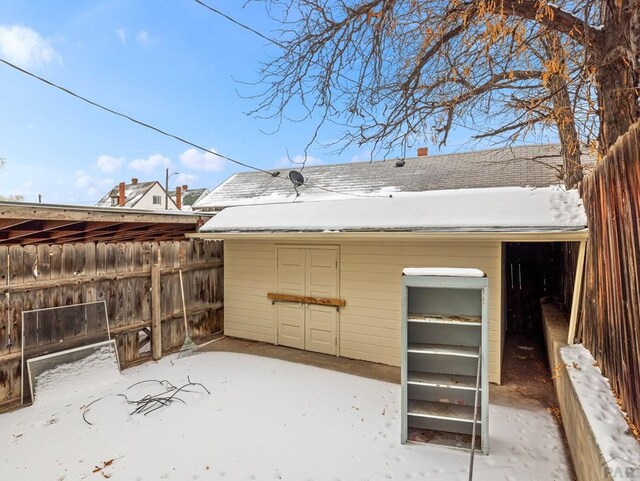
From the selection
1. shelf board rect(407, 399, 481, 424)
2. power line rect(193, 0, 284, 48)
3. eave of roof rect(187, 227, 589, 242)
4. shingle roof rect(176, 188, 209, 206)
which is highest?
shingle roof rect(176, 188, 209, 206)

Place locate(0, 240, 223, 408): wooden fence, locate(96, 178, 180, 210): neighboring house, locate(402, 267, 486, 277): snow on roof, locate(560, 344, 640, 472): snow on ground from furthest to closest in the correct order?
locate(96, 178, 180, 210): neighboring house < locate(0, 240, 223, 408): wooden fence < locate(402, 267, 486, 277): snow on roof < locate(560, 344, 640, 472): snow on ground

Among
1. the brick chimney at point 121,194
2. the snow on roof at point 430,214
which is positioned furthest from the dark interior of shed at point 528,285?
the brick chimney at point 121,194

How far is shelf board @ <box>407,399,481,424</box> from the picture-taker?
3252 millimetres

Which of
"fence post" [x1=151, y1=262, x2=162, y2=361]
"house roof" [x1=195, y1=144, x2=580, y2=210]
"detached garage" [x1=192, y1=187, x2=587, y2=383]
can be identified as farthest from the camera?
"house roof" [x1=195, y1=144, x2=580, y2=210]

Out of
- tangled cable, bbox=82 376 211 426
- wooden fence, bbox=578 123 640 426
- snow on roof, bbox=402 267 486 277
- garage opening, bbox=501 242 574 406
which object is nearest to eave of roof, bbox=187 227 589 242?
wooden fence, bbox=578 123 640 426

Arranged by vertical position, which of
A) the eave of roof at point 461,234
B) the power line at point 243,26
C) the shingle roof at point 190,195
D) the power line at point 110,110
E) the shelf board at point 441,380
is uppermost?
the shingle roof at point 190,195

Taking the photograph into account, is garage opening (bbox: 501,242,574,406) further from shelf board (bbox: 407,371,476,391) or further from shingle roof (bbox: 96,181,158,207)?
shingle roof (bbox: 96,181,158,207)

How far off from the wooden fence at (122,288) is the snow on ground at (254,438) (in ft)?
2.40

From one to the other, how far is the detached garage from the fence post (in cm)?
96

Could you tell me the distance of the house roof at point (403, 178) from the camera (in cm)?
862

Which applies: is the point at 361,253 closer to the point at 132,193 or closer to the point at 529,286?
the point at 529,286

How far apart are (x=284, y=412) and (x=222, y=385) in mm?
1156

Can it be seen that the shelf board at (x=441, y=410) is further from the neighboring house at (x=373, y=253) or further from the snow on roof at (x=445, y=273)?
the neighboring house at (x=373, y=253)

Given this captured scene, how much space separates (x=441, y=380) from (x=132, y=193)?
83.6ft
